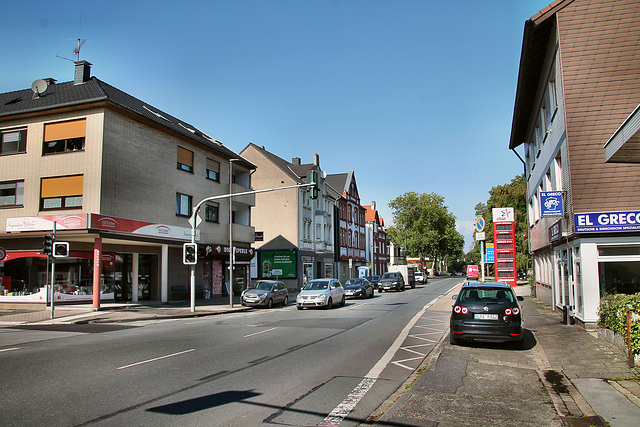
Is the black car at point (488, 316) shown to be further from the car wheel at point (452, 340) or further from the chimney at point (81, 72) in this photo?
the chimney at point (81, 72)

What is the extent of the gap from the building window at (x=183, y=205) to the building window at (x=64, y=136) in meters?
6.23

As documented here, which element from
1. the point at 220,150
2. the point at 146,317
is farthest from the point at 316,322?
the point at 220,150

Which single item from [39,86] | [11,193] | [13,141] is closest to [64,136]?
[13,141]

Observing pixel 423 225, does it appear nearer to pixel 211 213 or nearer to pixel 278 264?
pixel 278 264

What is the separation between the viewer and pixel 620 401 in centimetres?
654

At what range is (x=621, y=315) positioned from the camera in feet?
32.6

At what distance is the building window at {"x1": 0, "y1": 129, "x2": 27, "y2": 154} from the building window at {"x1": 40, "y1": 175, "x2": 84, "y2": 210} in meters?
2.62

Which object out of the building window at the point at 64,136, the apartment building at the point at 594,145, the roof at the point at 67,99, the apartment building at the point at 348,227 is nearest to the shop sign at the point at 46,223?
the building window at the point at 64,136

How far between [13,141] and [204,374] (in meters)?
21.6

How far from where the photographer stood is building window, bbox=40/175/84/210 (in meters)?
22.0

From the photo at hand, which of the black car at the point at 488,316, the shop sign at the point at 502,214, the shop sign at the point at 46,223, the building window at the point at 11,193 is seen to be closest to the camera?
the black car at the point at 488,316

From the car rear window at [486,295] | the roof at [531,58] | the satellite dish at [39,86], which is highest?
the satellite dish at [39,86]

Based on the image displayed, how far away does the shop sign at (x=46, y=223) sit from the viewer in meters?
20.6

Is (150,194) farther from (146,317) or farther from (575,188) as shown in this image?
(575,188)
